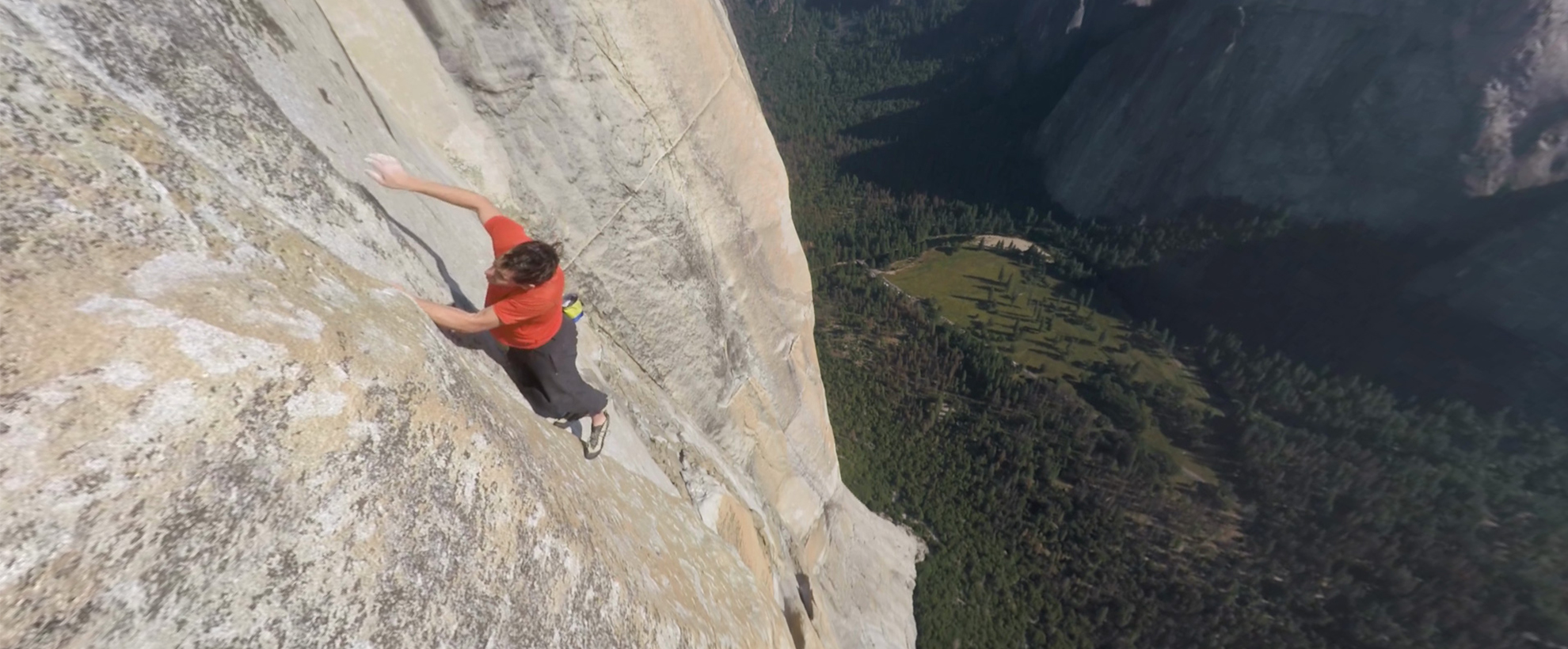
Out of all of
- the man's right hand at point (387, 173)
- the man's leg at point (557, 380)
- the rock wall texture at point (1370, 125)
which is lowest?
the man's leg at point (557, 380)

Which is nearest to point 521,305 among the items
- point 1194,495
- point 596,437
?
point 596,437

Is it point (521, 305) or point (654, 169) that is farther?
point (654, 169)

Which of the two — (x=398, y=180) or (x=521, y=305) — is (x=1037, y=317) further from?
(x=398, y=180)

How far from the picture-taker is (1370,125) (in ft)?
173

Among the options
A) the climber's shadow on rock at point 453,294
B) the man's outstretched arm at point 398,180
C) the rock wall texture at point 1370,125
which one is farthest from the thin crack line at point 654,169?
the rock wall texture at point 1370,125

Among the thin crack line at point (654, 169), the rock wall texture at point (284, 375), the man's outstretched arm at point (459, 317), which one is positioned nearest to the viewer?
the rock wall texture at point (284, 375)

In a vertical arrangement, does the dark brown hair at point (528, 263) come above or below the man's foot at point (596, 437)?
above

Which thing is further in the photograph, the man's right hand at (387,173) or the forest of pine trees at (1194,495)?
the forest of pine trees at (1194,495)

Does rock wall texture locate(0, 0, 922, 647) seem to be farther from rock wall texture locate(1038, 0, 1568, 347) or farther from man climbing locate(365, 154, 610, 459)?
rock wall texture locate(1038, 0, 1568, 347)

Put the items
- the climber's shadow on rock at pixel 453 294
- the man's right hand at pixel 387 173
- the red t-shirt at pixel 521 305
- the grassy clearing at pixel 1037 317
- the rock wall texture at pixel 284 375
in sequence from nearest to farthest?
the rock wall texture at pixel 284 375, the red t-shirt at pixel 521 305, the climber's shadow on rock at pixel 453 294, the man's right hand at pixel 387 173, the grassy clearing at pixel 1037 317

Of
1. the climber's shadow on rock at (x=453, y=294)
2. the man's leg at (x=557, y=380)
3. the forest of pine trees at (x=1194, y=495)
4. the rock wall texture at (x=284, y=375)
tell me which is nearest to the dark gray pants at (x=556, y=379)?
the man's leg at (x=557, y=380)

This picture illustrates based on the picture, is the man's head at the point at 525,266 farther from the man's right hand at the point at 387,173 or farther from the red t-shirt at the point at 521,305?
the man's right hand at the point at 387,173

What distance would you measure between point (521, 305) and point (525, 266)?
1.20ft

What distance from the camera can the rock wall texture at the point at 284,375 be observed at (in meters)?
2.74
